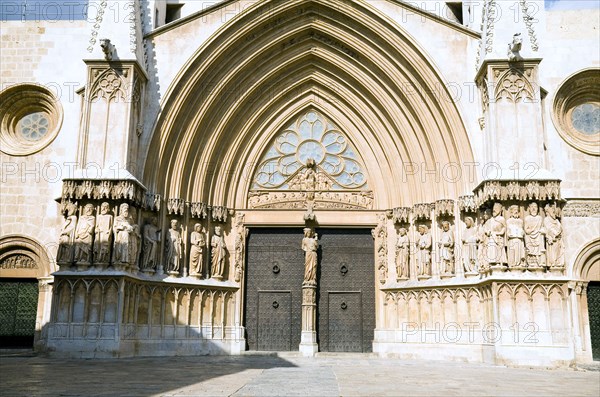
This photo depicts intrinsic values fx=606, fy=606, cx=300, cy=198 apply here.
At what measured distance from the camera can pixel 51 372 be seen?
30.9 ft

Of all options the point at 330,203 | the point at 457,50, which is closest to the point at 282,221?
the point at 330,203

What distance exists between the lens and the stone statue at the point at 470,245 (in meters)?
14.2

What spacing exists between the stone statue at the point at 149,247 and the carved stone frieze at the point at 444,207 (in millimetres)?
7001

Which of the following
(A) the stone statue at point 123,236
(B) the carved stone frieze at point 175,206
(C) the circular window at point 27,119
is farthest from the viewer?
(C) the circular window at point 27,119

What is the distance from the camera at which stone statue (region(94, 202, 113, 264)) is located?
13391mm

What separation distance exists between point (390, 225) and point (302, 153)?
3.30 metres

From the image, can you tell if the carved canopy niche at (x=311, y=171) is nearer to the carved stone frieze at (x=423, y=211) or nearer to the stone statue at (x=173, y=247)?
the carved stone frieze at (x=423, y=211)

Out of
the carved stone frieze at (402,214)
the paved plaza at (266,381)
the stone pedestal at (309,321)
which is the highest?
the carved stone frieze at (402,214)

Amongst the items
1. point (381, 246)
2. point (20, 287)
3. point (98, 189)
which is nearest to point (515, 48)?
point (381, 246)

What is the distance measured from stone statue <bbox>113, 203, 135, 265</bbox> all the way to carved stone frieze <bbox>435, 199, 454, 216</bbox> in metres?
7.38

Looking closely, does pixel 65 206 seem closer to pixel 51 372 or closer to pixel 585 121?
pixel 51 372

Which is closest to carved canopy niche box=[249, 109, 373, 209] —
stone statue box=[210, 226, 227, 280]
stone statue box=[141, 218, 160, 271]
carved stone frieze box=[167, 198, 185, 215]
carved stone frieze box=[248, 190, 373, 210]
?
carved stone frieze box=[248, 190, 373, 210]

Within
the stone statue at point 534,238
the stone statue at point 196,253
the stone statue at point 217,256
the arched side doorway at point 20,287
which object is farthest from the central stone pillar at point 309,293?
the arched side doorway at point 20,287

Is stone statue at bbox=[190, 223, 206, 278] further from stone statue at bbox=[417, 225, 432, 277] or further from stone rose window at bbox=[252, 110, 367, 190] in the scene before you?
stone statue at bbox=[417, 225, 432, 277]
